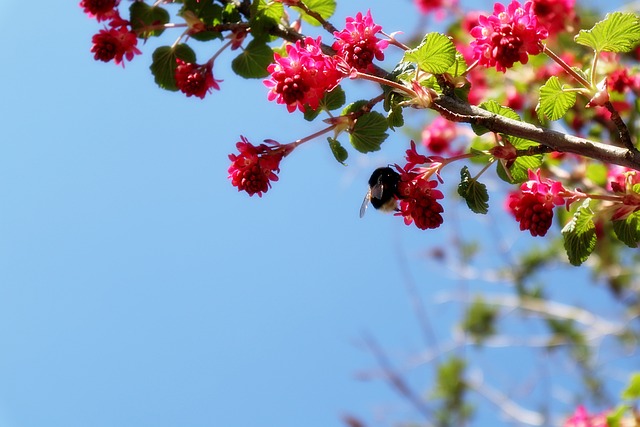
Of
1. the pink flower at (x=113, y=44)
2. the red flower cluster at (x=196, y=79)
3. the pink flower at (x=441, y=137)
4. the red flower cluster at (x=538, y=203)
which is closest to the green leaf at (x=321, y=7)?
the red flower cluster at (x=196, y=79)

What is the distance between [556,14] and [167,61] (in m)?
2.07

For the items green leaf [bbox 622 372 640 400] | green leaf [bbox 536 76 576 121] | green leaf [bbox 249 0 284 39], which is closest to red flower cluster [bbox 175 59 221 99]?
green leaf [bbox 249 0 284 39]

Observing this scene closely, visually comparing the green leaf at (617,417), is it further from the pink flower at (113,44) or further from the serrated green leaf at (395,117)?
the pink flower at (113,44)

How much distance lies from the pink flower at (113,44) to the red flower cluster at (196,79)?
201 mm

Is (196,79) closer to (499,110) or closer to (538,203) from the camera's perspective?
(499,110)

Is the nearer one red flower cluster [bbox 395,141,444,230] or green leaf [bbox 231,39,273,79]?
red flower cluster [bbox 395,141,444,230]

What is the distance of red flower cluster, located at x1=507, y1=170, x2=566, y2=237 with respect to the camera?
2.13m

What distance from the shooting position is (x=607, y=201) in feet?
7.19

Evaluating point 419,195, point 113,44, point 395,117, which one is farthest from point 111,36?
point 419,195

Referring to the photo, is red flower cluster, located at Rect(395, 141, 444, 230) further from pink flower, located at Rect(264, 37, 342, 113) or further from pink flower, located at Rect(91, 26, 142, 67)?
pink flower, located at Rect(91, 26, 142, 67)

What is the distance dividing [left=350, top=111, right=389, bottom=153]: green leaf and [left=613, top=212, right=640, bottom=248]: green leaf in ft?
2.55

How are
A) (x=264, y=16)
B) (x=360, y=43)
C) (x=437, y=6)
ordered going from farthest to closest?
1. (x=437, y=6)
2. (x=264, y=16)
3. (x=360, y=43)

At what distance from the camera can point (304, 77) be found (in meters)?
2.01

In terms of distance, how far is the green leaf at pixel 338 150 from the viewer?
2261 mm
